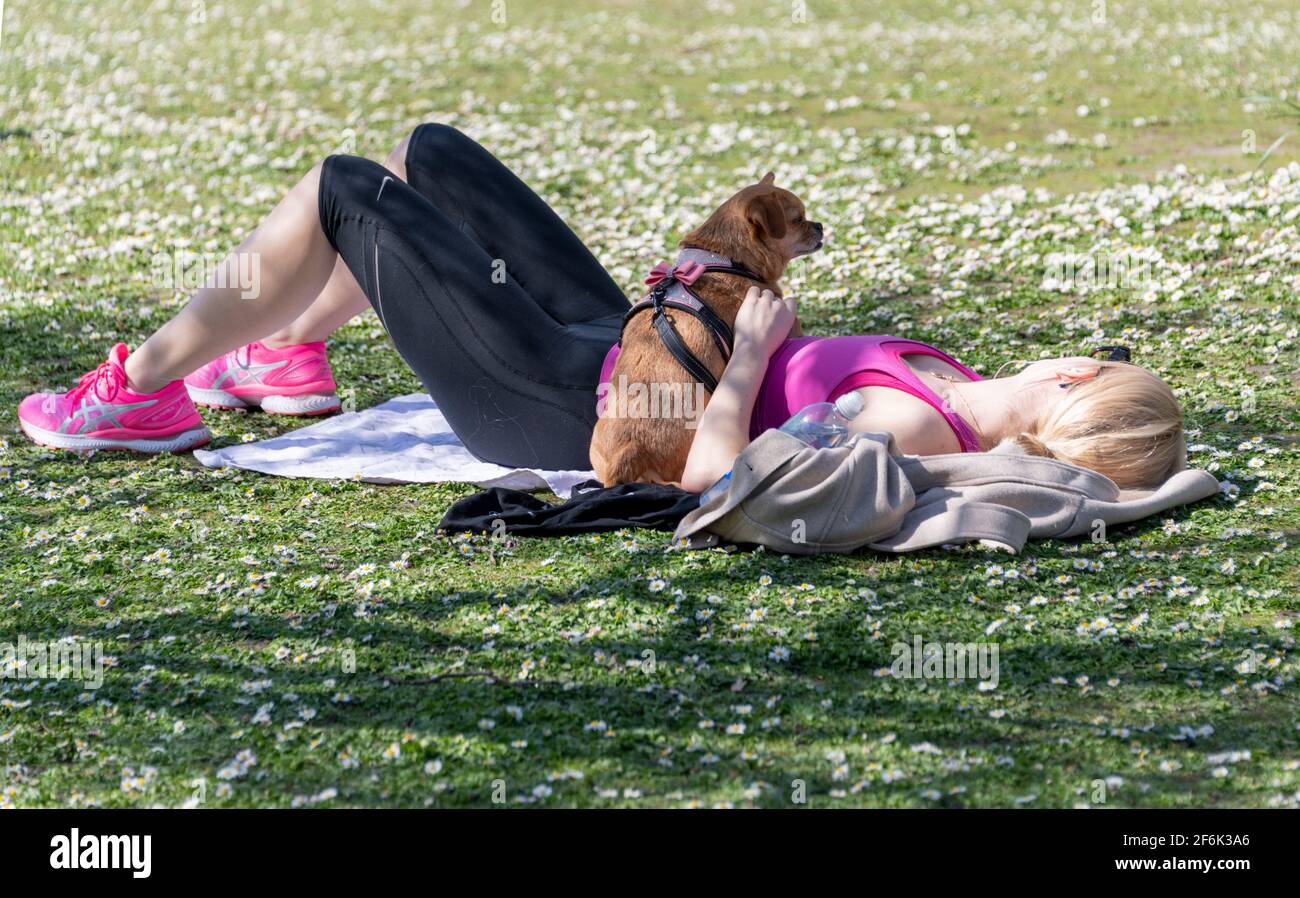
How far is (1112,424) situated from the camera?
4973 mm

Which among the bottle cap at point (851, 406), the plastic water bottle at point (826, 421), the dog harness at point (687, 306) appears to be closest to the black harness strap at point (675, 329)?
the dog harness at point (687, 306)

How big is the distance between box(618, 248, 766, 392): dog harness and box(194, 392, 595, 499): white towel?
761 millimetres

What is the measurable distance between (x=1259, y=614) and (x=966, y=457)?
1.10 m

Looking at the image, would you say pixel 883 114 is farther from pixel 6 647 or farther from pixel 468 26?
pixel 6 647

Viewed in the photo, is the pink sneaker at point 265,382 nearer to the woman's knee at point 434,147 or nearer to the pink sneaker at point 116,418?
the pink sneaker at point 116,418

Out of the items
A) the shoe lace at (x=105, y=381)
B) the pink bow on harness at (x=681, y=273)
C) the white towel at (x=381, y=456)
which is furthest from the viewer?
the shoe lace at (x=105, y=381)

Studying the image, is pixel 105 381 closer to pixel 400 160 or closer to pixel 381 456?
pixel 381 456

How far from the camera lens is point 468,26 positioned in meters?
20.7

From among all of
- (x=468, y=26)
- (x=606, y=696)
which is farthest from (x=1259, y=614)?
(x=468, y=26)

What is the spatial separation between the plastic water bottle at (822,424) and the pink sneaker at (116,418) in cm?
263

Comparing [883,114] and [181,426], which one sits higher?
[883,114]

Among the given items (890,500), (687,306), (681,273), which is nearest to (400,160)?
(681,273)

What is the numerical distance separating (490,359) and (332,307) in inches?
52.0

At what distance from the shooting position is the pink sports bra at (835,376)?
5023 mm
